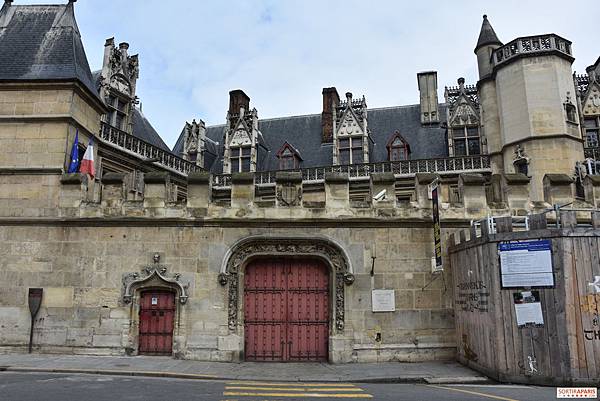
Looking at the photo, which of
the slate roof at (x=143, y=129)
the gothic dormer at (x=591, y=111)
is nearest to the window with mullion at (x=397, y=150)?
the gothic dormer at (x=591, y=111)

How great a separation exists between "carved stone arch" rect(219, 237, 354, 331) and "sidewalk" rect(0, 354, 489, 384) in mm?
1346

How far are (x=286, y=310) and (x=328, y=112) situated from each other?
694 inches

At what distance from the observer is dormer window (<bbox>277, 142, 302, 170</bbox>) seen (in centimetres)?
2516

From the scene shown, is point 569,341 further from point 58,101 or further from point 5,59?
point 5,59

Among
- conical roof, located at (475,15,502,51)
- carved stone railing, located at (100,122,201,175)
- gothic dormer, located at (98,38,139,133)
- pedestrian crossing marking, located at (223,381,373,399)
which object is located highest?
conical roof, located at (475,15,502,51)

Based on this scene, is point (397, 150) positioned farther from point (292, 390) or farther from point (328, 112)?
point (292, 390)

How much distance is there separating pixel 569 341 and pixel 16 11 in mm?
17925

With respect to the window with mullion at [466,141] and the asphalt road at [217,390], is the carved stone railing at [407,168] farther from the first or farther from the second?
the asphalt road at [217,390]

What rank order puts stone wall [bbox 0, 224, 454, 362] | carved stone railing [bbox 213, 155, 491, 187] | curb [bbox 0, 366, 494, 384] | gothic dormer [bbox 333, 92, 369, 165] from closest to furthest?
curb [bbox 0, 366, 494, 384], stone wall [bbox 0, 224, 454, 362], carved stone railing [bbox 213, 155, 491, 187], gothic dormer [bbox 333, 92, 369, 165]

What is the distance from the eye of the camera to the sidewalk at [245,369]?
8.84 metres

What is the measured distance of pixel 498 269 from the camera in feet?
28.8

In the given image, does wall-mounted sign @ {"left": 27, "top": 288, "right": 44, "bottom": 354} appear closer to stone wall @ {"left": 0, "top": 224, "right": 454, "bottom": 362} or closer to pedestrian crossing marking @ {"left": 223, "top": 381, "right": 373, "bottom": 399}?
stone wall @ {"left": 0, "top": 224, "right": 454, "bottom": 362}

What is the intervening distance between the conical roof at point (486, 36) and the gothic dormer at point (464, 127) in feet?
8.82

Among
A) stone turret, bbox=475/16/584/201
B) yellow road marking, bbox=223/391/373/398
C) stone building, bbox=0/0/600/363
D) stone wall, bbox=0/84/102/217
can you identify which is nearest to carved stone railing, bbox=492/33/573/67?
stone turret, bbox=475/16/584/201
